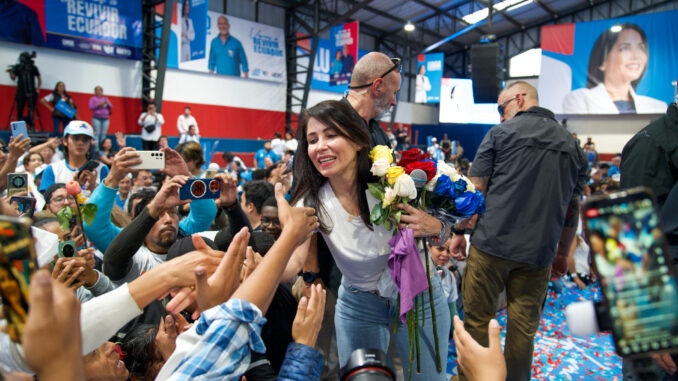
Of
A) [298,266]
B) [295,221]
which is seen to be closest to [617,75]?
[298,266]

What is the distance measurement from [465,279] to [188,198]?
1.82 meters

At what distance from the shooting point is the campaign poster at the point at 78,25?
30.5ft

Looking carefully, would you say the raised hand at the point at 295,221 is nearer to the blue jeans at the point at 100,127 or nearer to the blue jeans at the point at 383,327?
the blue jeans at the point at 383,327

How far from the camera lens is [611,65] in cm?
1496

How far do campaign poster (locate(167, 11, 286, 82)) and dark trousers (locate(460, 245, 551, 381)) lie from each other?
12.0 metres

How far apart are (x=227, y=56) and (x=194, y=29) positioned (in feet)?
12.8

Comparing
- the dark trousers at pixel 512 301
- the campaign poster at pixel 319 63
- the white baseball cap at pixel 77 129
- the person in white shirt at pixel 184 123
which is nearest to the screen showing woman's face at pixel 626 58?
the campaign poster at pixel 319 63

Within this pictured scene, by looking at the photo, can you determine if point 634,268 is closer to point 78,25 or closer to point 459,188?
point 459,188

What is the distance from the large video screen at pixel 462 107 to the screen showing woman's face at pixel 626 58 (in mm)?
4185

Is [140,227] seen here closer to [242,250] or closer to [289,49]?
[242,250]

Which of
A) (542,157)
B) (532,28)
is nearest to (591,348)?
(542,157)

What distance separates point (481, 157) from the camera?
2.70 m

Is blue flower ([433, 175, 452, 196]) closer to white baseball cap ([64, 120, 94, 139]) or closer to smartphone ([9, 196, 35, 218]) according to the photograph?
smartphone ([9, 196, 35, 218])

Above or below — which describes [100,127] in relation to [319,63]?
below
